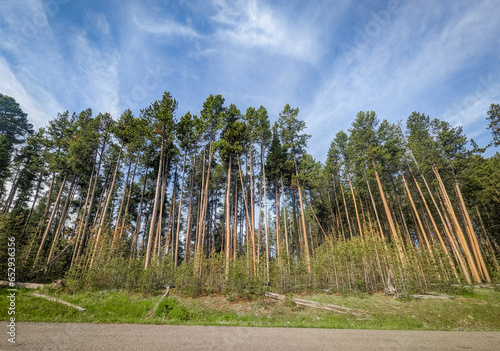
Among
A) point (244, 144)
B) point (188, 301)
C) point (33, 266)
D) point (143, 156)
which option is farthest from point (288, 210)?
point (33, 266)

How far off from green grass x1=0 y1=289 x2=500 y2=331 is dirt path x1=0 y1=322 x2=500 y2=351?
156 centimetres

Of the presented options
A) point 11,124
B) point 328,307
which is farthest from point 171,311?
point 11,124

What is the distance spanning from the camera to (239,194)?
27.2m

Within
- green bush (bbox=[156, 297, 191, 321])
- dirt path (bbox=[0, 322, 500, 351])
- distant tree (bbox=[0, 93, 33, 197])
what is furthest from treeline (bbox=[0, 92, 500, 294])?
dirt path (bbox=[0, 322, 500, 351])

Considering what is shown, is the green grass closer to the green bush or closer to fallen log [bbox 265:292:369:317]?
the green bush

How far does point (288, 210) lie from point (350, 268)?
22.0 metres

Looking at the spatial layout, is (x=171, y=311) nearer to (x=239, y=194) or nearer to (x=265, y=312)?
(x=265, y=312)

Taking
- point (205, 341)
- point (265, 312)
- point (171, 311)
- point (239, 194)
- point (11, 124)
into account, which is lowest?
point (265, 312)

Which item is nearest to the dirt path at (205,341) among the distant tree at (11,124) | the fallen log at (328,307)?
the fallen log at (328,307)

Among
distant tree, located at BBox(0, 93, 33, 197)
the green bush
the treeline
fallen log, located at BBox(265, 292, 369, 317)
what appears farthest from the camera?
distant tree, located at BBox(0, 93, 33, 197)

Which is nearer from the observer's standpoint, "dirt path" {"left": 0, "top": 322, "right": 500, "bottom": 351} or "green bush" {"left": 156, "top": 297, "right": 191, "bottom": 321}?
"dirt path" {"left": 0, "top": 322, "right": 500, "bottom": 351}

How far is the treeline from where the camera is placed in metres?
12.0

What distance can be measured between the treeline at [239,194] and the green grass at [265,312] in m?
1.76

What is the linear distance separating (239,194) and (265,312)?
63.0ft
